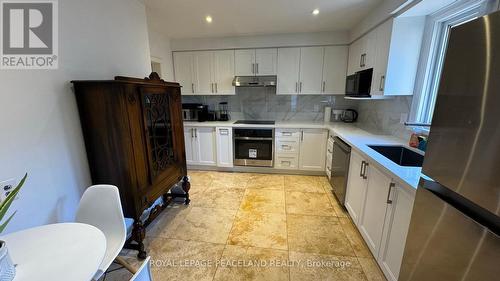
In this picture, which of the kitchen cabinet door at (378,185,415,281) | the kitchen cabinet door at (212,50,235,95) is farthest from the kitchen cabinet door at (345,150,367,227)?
the kitchen cabinet door at (212,50,235,95)

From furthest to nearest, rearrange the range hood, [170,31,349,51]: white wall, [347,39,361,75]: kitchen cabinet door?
the range hood < [170,31,349,51]: white wall < [347,39,361,75]: kitchen cabinet door

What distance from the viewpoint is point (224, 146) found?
11.9ft

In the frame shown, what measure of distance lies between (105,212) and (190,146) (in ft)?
7.58

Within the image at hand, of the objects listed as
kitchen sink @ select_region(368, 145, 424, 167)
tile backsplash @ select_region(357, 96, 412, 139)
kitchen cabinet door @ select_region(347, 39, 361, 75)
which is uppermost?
kitchen cabinet door @ select_region(347, 39, 361, 75)

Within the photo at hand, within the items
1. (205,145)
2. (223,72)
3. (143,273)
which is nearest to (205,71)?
(223,72)

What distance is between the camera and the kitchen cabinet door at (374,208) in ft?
5.20

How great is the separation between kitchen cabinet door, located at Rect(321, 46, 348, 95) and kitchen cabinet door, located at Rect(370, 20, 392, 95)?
888 millimetres

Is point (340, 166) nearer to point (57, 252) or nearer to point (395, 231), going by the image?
point (395, 231)

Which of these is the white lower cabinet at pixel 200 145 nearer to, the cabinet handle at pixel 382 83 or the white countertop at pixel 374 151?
the white countertop at pixel 374 151

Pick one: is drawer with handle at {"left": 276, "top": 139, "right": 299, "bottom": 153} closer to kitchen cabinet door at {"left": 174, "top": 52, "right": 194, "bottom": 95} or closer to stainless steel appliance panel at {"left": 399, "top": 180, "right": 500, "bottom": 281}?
kitchen cabinet door at {"left": 174, "top": 52, "right": 194, "bottom": 95}

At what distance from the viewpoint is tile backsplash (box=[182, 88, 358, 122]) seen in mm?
3803

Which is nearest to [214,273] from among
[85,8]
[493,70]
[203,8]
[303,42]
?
[493,70]

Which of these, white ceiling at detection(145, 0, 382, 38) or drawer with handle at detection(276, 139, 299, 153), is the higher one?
white ceiling at detection(145, 0, 382, 38)

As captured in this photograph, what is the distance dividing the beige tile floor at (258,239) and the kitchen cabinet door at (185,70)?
1.95m
